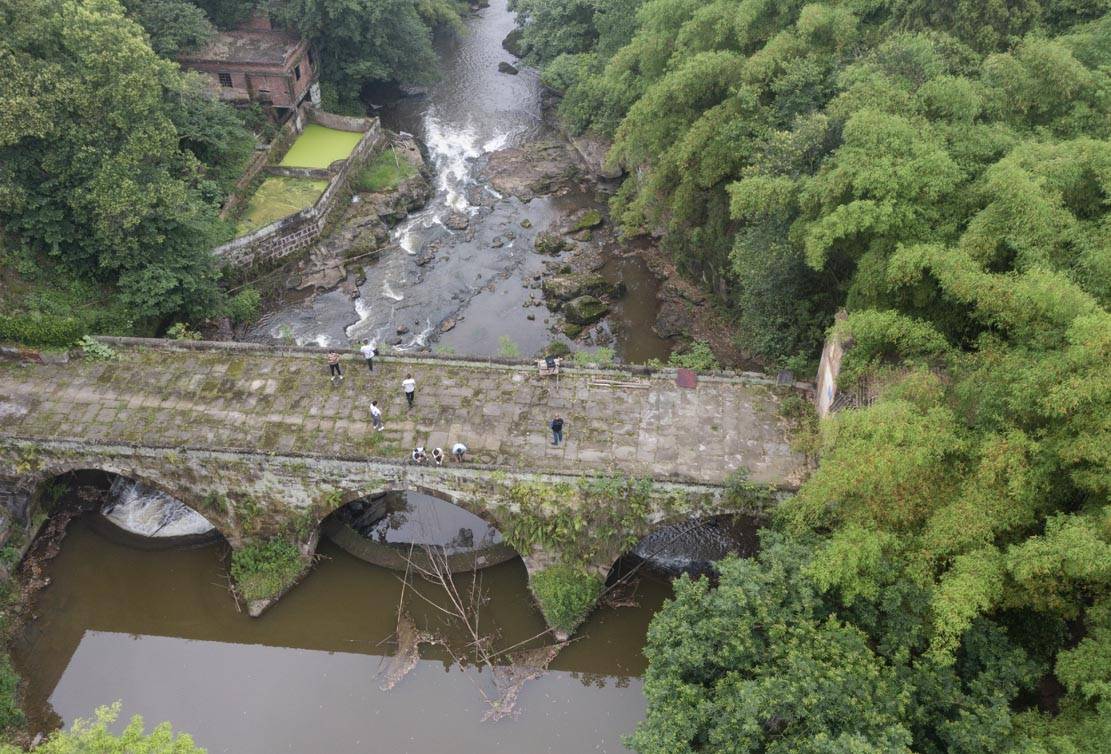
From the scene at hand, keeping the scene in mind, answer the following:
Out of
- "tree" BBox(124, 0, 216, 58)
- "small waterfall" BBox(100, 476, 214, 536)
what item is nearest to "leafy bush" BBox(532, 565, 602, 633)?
"small waterfall" BBox(100, 476, 214, 536)

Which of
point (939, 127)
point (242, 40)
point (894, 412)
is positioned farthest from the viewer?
point (242, 40)

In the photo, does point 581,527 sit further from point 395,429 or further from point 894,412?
point 894,412

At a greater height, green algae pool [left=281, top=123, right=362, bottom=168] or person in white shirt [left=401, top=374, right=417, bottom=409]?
person in white shirt [left=401, top=374, right=417, bottom=409]

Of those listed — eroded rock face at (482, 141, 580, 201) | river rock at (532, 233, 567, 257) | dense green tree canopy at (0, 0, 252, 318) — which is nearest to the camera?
dense green tree canopy at (0, 0, 252, 318)

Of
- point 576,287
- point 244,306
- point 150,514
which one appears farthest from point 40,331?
point 576,287

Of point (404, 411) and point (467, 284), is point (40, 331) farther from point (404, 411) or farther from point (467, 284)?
point (467, 284)

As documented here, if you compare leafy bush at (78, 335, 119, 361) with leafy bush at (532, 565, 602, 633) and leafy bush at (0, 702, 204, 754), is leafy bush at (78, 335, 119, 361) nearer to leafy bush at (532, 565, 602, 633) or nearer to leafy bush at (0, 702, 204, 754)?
leafy bush at (0, 702, 204, 754)

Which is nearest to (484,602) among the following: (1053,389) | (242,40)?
(1053,389)
